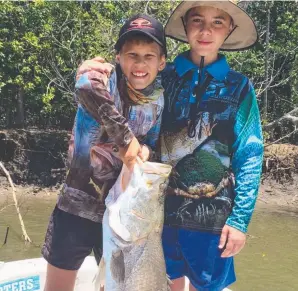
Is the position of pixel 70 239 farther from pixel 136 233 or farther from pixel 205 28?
pixel 205 28

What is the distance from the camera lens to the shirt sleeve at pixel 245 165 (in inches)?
111

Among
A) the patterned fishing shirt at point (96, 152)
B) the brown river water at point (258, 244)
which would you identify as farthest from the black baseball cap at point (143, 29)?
the brown river water at point (258, 244)

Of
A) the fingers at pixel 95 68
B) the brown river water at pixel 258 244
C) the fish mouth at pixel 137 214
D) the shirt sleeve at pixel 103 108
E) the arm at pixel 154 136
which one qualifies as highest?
the fingers at pixel 95 68

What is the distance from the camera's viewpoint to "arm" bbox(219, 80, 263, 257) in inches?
111

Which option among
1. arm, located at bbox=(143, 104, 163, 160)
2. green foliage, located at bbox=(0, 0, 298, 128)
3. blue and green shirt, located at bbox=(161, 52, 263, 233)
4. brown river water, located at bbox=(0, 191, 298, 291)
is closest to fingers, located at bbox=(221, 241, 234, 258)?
blue and green shirt, located at bbox=(161, 52, 263, 233)

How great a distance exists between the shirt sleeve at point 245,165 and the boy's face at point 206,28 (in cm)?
40

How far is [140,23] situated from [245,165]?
948 millimetres

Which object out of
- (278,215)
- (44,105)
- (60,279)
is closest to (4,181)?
(44,105)

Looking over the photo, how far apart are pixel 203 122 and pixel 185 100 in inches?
6.3

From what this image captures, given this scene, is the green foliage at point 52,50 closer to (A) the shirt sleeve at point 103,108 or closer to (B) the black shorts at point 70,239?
(B) the black shorts at point 70,239

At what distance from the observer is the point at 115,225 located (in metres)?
2.41

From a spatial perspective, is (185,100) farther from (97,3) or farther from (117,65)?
(97,3)

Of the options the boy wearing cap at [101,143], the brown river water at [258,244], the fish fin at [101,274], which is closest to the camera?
the fish fin at [101,274]

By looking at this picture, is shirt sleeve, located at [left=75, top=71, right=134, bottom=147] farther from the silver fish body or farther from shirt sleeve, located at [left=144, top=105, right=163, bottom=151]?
shirt sleeve, located at [left=144, top=105, right=163, bottom=151]
